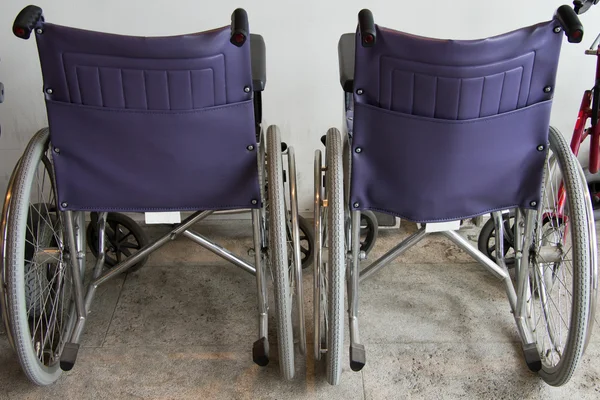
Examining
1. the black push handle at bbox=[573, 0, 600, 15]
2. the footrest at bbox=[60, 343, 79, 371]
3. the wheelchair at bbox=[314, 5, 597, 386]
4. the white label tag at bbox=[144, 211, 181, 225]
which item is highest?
the black push handle at bbox=[573, 0, 600, 15]

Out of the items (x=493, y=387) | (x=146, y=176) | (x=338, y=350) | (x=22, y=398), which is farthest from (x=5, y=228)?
(x=493, y=387)

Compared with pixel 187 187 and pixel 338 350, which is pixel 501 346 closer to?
pixel 338 350

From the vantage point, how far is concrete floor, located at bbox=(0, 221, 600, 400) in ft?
5.63

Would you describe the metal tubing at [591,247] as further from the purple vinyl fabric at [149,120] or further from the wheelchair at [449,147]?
the purple vinyl fabric at [149,120]

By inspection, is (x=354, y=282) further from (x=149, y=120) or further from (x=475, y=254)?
(x=149, y=120)

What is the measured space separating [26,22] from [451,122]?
Result: 0.95 metres

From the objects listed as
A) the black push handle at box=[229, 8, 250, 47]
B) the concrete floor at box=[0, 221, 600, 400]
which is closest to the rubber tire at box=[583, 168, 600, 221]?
the concrete floor at box=[0, 221, 600, 400]

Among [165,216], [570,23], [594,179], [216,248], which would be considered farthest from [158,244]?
[594,179]

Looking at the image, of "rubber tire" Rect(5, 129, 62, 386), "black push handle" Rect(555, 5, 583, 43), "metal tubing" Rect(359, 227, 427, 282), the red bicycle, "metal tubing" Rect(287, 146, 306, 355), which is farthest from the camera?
the red bicycle

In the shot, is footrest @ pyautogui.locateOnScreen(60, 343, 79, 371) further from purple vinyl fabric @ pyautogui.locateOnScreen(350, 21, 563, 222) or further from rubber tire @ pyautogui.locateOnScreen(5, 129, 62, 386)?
purple vinyl fabric @ pyautogui.locateOnScreen(350, 21, 563, 222)

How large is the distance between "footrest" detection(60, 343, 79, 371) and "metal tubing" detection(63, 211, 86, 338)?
6 centimetres

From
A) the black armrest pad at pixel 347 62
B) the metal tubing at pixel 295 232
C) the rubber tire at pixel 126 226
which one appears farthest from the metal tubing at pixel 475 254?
the rubber tire at pixel 126 226

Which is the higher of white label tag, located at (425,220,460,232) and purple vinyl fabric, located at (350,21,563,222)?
purple vinyl fabric, located at (350,21,563,222)

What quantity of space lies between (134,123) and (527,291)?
4.22 feet
